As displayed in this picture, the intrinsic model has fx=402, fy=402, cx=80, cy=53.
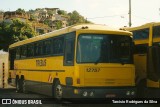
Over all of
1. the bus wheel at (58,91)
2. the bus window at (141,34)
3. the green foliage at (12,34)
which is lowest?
the bus wheel at (58,91)

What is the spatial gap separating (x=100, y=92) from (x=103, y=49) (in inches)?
63.2

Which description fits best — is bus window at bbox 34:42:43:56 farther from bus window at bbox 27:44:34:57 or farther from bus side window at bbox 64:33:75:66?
bus side window at bbox 64:33:75:66

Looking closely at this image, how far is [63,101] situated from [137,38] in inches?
163

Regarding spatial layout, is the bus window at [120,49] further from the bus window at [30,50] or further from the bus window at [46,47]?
the bus window at [30,50]

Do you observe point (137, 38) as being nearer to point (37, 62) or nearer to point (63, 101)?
A: point (63, 101)

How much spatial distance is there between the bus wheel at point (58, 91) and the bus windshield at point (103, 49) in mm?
2053

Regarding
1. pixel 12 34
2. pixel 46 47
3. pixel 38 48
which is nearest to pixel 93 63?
pixel 46 47

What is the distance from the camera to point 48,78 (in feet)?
59.0

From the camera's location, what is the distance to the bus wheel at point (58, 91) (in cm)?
1620

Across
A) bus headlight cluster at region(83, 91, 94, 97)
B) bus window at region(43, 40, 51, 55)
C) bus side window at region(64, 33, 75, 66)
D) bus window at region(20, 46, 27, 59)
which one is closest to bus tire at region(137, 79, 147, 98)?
bus headlight cluster at region(83, 91, 94, 97)

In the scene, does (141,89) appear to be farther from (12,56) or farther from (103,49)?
(12,56)

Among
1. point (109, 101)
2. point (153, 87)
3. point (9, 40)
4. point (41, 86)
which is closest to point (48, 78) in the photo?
point (41, 86)

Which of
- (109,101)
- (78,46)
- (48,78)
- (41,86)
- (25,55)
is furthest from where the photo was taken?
(25,55)

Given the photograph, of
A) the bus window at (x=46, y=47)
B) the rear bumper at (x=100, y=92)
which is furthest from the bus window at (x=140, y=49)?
the bus window at (x=46, y=47)
